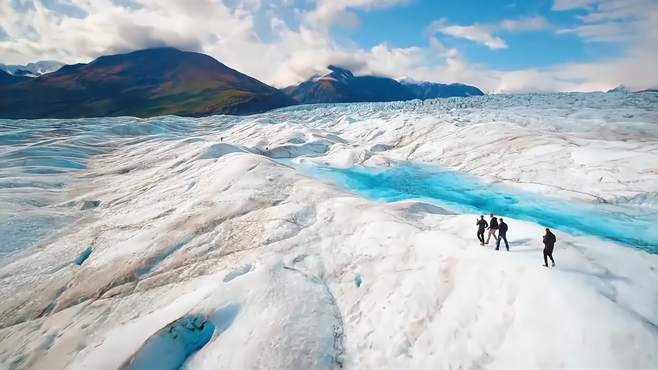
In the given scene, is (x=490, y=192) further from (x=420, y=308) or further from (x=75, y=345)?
(x=75, y=345)

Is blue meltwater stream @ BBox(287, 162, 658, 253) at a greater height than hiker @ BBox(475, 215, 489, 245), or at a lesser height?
lesser

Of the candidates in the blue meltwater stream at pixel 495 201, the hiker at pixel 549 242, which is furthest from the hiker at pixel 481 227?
the blue meltwater stream at pixel 495 201

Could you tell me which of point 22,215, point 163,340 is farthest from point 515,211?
point 22,215

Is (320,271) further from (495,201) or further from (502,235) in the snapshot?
(495,201)

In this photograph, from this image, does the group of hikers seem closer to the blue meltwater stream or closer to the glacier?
the glacier

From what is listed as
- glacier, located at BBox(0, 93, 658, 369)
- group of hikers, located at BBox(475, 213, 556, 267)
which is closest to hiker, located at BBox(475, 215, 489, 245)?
group of hikers, located at BBox(475, 213, 556, 267)

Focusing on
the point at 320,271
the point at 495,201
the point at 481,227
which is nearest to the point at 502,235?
the point at 481,227
